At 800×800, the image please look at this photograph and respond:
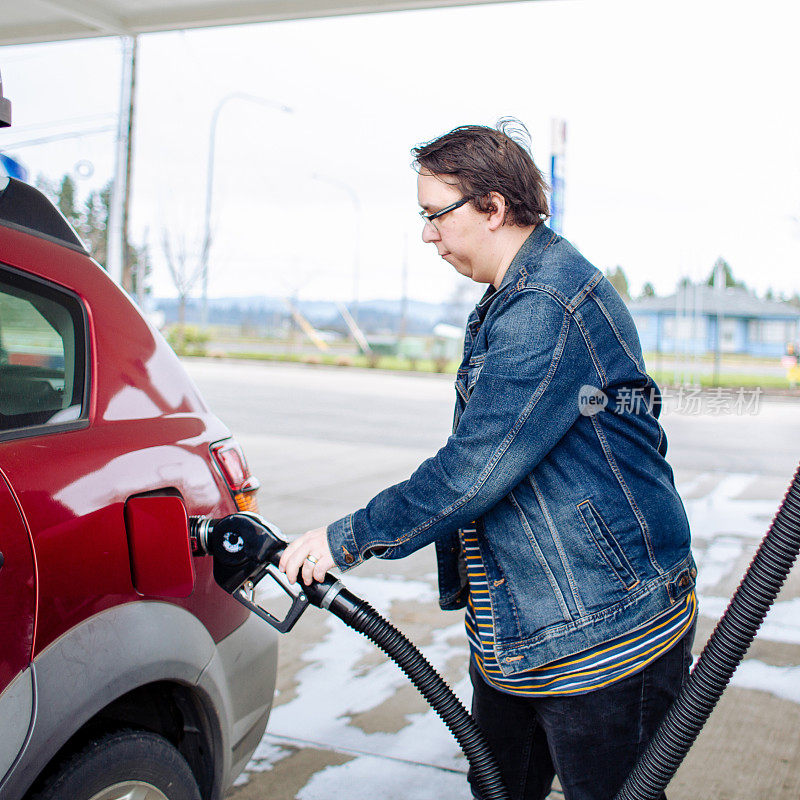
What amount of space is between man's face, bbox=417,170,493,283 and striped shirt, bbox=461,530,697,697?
0.56m

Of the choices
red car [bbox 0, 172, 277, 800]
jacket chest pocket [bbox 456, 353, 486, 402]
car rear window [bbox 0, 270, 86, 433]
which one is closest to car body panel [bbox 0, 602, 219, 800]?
red car [bbox 0, 172, 277, 800]

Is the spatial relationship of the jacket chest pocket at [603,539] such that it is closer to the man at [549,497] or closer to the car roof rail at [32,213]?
the man at [549,497]

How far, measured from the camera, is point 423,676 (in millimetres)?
1907

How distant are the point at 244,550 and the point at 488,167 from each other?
0.87 metres

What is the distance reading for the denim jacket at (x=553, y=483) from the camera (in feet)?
5.27

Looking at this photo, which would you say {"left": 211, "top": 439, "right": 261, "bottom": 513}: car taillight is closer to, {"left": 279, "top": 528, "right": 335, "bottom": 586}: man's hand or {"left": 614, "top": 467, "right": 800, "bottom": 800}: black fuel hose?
{"left": 279, "top": 528, "right": 335, "bottom": 586}: man's hand

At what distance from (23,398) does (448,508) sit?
86cm

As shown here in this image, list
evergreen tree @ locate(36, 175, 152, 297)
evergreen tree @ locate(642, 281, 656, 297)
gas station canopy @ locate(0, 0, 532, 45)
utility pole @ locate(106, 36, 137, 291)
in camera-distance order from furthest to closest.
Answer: evergreen tree @ locate(642, 281, 656, 297) → evergreen tree @ locate(36, 175, 152, 297) → utility pole @ locate(106, 36, 137, 291) → gas station canopy @ locate(0, 0, 532, 45)

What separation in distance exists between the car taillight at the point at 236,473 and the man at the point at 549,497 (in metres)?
0.49

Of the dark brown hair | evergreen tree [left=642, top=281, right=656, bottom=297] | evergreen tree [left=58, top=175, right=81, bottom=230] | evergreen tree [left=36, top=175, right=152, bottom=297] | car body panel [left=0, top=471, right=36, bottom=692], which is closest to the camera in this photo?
car body panel [left=0, top=471, right=36, bottom=692]

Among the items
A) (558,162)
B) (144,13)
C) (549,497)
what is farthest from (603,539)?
(144,13)

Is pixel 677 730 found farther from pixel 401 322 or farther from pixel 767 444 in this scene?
pixel 401 322

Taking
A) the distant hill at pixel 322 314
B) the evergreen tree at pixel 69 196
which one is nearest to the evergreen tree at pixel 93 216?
the evergreen tree at pixel 69 196

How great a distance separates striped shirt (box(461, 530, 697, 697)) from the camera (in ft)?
5.58
